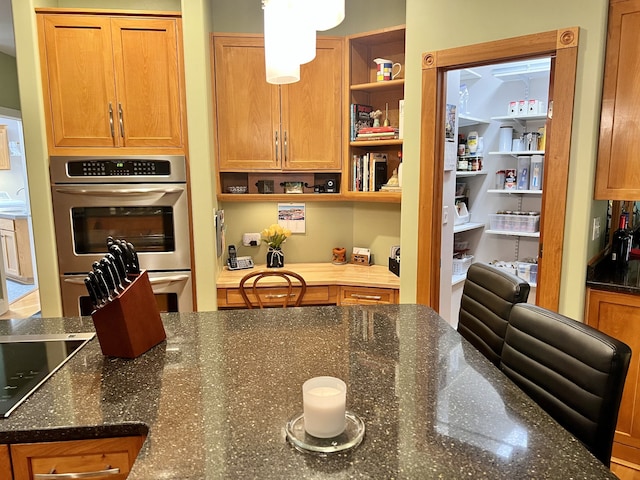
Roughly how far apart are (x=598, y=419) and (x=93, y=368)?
4.64ft

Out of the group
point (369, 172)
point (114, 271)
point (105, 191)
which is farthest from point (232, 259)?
point (114, 271)

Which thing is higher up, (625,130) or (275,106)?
(275,106)

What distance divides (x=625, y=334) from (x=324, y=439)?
77.5 inches

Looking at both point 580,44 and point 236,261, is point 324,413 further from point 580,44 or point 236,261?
point 236,261

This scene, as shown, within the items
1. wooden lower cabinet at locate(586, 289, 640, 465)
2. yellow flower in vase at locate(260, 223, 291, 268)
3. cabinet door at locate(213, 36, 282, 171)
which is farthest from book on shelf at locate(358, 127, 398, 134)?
wooden lower cabinet at locate(586, 289, 640, 465)

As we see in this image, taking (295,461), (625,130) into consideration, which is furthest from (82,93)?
(625,130)

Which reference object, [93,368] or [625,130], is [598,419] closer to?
[93,368]

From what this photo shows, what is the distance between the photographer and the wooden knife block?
1361 millimetres

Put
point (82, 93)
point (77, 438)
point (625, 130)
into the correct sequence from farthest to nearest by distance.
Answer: point (82, 93)
point (625, 130)
point (77, 438)

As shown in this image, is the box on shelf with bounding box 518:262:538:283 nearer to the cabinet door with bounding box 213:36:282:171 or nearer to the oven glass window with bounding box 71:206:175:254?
the cabinet door with bounding box 213:36:282:171

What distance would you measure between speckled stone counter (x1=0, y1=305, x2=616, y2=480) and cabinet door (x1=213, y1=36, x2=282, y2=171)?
1.75 m

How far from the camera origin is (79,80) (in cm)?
280

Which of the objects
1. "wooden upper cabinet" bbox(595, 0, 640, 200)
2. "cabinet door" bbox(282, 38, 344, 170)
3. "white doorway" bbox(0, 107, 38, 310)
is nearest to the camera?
"wooden upper cabinet" bbox(595, 0, 640, 200)

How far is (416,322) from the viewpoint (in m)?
1.73
